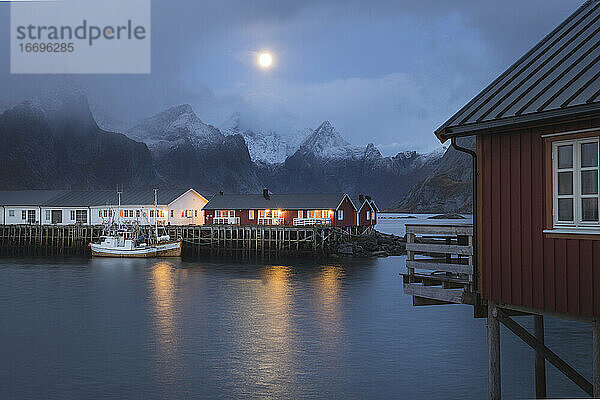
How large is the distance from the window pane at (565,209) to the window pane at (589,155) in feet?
2.59

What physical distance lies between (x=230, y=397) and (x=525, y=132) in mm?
14135

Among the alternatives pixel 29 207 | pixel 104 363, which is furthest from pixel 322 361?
pixel 29 207

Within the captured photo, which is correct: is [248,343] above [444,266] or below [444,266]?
below

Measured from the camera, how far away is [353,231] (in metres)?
94.2

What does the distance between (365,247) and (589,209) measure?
75507 mm

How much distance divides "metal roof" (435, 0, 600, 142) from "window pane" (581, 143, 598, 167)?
65 centimetres

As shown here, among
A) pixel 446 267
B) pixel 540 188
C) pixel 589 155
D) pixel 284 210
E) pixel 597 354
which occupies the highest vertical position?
pixel 589 155

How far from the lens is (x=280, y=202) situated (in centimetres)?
9619

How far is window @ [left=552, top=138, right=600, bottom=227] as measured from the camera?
480 inches

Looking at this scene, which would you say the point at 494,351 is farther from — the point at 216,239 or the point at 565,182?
the point at 216,239

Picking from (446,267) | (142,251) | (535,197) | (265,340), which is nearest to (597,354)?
(535,197)

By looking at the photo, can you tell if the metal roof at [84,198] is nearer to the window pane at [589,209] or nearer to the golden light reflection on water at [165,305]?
the golden light reflection on water at [165,305]

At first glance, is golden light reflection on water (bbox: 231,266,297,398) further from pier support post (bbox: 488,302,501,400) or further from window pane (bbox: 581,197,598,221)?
window pane (bbox: 581,197,598,221)

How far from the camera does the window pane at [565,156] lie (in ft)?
41.5
